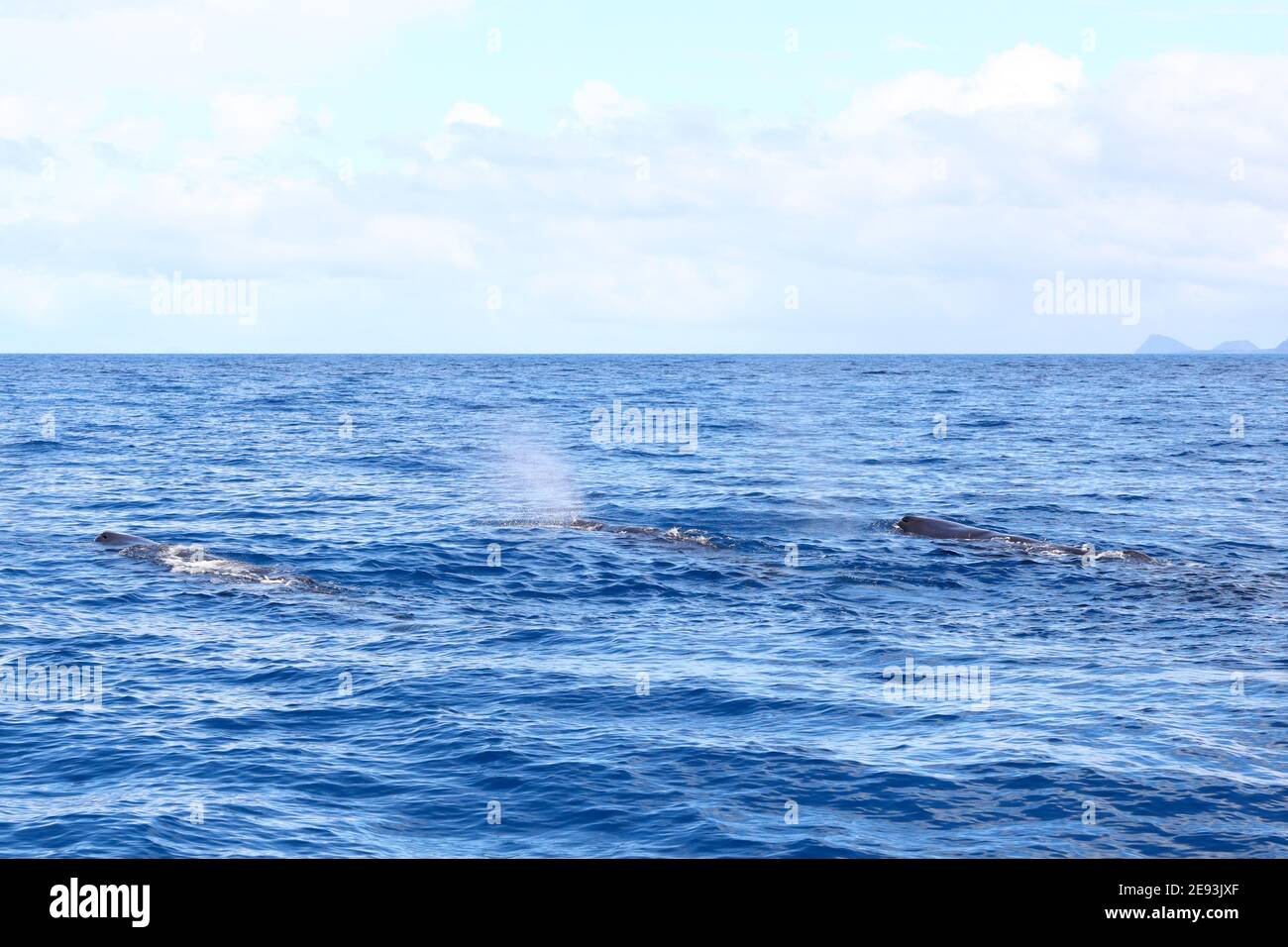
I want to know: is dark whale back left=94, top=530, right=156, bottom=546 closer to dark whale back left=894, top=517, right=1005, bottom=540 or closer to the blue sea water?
the blue sea water

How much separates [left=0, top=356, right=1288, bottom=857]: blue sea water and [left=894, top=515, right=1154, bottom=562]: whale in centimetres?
65

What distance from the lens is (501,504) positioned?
43469 mm

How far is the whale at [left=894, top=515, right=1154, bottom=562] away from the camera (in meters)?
32.8

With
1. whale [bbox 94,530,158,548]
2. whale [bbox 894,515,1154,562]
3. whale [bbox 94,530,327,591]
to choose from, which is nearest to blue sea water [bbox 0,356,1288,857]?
whale [bbox 94,530,327,591]

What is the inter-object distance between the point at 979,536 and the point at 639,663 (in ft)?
52.3

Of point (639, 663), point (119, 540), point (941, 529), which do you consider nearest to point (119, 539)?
point (119, 540)

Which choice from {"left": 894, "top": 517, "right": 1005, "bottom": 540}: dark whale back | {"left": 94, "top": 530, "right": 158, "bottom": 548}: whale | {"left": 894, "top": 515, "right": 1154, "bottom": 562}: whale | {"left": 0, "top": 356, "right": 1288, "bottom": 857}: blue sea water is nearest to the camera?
{"left": 0, "top": 356, "right": 1288, "bottom": 857}: blue sea water

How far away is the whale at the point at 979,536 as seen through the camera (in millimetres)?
32844

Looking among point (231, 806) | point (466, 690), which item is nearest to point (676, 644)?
point (466, 690)

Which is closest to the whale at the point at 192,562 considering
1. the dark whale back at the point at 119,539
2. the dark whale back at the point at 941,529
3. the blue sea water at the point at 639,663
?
the dark whale back at the point at 119,539

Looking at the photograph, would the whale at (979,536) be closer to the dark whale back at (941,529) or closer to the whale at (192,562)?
the dark whale back at (941,529)

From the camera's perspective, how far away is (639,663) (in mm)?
22688
